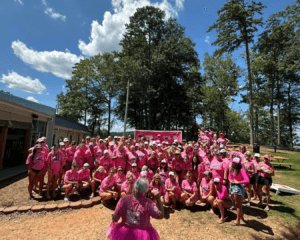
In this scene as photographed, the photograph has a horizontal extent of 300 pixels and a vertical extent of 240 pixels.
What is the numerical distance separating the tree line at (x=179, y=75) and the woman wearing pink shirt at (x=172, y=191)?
17.6 metres

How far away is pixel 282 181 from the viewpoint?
24.1 feet

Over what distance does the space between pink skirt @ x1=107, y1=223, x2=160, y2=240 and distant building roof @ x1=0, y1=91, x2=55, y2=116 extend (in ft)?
24.8

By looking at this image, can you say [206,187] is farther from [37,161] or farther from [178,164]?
[37,161]

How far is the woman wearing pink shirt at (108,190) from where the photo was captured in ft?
15.5

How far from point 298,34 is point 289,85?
464 inches

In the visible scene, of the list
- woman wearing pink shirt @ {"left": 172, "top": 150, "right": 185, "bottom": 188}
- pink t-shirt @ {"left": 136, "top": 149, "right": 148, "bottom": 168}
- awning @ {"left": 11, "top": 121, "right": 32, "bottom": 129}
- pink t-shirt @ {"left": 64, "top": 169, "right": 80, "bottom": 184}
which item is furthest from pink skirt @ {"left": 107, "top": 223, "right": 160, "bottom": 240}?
awning @ {"left": 11, "top": 121, "right": 32, "bottom": 129}

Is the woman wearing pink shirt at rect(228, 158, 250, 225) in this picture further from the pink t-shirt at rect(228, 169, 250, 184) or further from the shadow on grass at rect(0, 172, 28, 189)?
the shadow on grass at rect(0, 172, 28, 189)

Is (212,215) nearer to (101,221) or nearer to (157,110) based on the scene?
(101,221)

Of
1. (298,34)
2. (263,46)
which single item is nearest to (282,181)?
(263,46)

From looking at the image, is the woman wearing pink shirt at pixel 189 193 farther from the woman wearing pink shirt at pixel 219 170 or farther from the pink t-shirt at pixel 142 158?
the pink t-shirt at pixel 142 158

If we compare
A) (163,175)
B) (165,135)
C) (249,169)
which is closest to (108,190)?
(163,175)

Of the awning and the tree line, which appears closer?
the awning

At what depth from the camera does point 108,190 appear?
4918mm

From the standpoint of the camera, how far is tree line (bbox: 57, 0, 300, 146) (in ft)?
59.5
